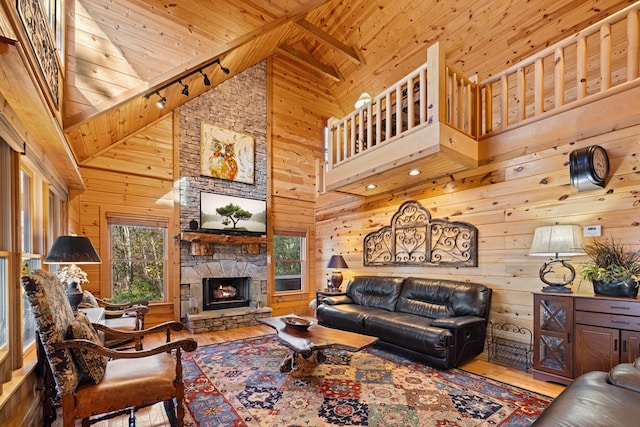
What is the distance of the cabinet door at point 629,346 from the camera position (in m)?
2.50

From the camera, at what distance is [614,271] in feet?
8.91

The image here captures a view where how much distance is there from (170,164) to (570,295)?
588 cm

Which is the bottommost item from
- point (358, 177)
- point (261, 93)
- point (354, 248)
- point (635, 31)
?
point (354, 248)

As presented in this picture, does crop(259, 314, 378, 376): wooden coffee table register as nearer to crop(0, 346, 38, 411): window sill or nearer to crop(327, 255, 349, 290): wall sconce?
crop(0, 346, 38, 411): window sill

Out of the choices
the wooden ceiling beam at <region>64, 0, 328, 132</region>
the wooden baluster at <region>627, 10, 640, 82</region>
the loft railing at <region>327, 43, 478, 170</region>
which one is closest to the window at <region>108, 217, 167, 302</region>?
the wooden ceiling beam at <region>64, 0, 328, 132</region>

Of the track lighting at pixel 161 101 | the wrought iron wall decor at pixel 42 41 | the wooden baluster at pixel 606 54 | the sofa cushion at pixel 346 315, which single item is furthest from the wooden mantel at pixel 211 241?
the wooden baluster at pixel 606 54

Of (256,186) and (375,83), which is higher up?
(375,83)

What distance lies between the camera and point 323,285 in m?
6.92

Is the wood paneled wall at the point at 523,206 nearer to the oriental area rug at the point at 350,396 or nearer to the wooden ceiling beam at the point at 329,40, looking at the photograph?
the oriental area rug at the point at 350,396

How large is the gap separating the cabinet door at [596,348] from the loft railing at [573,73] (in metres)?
2.22

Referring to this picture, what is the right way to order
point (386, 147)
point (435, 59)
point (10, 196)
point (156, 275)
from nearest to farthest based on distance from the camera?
point (10, 196), point (435, 59), point (386, 147), point (156, 275)

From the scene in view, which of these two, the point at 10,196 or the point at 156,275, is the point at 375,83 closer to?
the point at 156,275

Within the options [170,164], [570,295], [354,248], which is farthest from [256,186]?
[570,295]

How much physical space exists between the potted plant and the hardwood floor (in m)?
1.02
